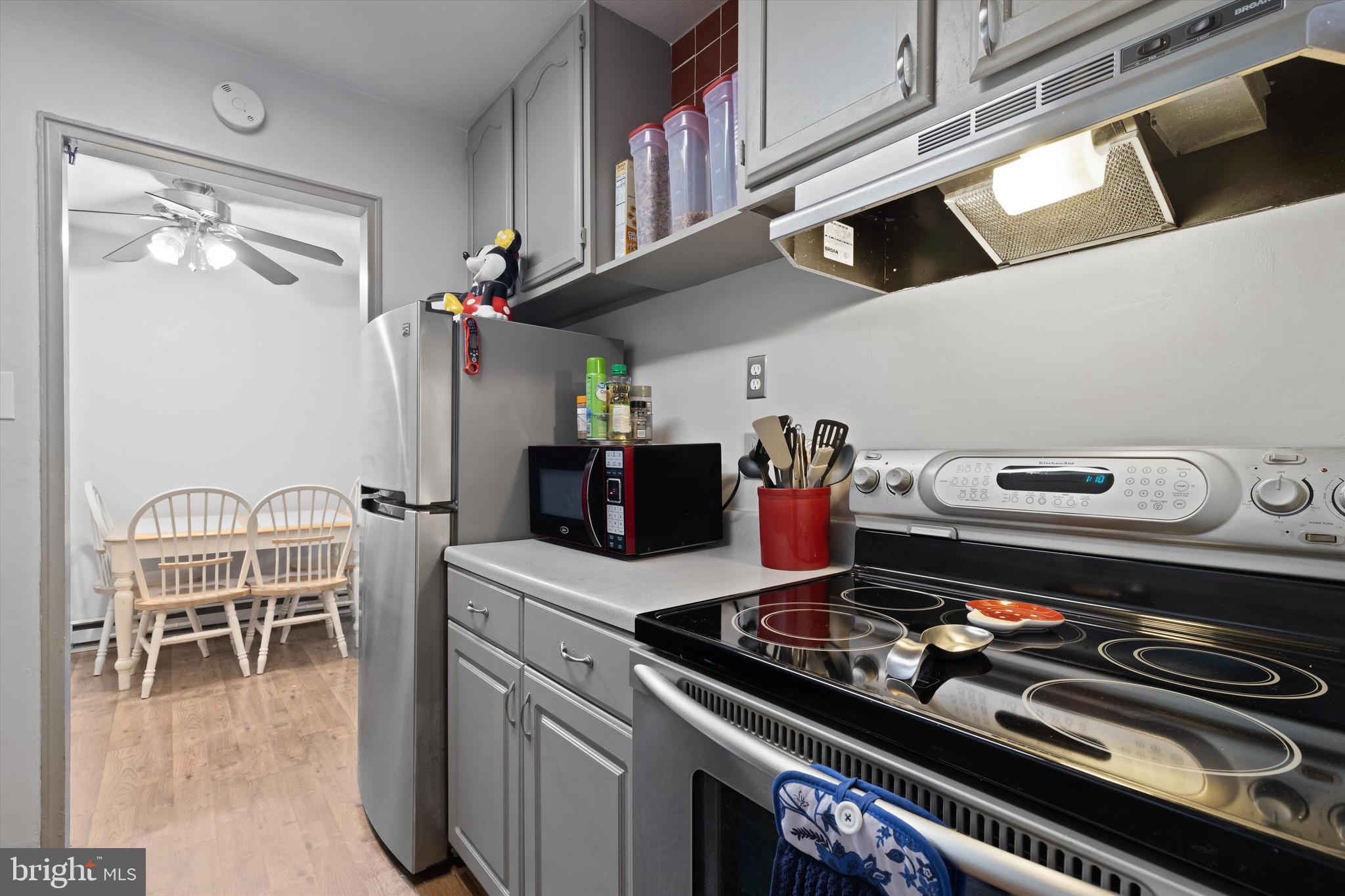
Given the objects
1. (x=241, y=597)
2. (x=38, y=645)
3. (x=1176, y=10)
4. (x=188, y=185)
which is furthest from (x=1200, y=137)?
(x=241, y=597)

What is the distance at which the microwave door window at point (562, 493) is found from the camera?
158cm

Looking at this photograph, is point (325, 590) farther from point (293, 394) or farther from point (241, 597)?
point (293, 394)

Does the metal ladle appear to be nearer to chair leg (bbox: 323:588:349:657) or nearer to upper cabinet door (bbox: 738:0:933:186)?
upper cabinet door (bbox: 738:0:933:186)

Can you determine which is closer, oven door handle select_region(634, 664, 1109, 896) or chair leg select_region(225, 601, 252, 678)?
oven door handle select_region(634, 664, 1109, 896)

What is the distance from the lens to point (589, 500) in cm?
150

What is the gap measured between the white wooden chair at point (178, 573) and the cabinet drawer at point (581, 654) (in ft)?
8.55

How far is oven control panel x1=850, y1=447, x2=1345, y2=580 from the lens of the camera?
0.75 m

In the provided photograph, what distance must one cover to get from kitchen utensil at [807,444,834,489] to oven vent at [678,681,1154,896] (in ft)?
2.06

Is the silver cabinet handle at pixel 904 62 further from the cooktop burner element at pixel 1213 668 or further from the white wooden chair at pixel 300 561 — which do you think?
the white wooden chair at pixel 300 561

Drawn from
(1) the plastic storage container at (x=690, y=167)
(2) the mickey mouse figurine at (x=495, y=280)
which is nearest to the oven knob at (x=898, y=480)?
(1) the plastic storage container at (x=690, y=167)

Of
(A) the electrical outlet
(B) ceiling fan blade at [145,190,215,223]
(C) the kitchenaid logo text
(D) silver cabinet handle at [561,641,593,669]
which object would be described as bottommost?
(C) the kitchenaid logo text

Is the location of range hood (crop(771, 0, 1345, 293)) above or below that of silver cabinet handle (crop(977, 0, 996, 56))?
below

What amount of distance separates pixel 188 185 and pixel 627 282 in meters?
2.57

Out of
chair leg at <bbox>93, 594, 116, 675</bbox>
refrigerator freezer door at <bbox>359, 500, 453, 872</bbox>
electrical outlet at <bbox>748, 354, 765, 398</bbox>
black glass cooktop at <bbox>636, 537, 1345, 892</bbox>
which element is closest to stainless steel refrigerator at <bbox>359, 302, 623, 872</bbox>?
refrigerator freezer door at <bbox>359, 500, 453, 872</bbox>
